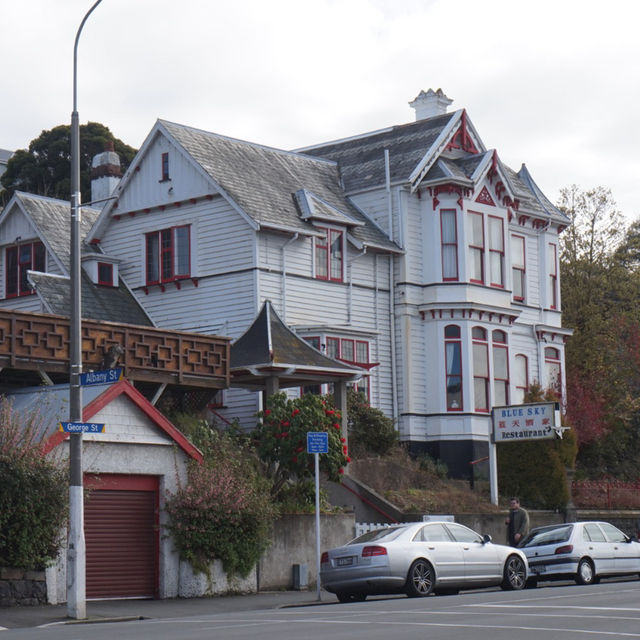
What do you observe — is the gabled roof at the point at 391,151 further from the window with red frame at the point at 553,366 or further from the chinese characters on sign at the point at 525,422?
the chinese characters on sign at the point at 525,422

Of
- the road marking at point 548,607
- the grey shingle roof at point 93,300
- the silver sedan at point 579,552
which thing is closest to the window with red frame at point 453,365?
the grey shingle roof at point 93,300

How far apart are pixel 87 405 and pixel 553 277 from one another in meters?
24.5

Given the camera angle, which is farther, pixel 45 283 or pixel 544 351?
pixel 544 351

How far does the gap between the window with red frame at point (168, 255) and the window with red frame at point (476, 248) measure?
878 centimetres

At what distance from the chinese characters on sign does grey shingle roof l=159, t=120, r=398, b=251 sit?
282 inches

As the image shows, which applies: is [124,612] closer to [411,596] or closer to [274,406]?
[411,596]

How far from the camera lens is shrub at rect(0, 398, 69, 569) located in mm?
21109

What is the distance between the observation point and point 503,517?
31.5 metres

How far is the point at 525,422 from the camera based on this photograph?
32.1 meters

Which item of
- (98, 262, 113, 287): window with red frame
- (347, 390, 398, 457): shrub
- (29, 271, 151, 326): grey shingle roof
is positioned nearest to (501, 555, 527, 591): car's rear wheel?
(347, 390, 398, 457): shrub

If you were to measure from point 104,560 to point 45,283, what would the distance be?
13.2 meters

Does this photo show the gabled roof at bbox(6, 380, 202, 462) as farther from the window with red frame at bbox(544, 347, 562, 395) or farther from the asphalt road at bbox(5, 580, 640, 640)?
the window with red frame at bbox(544, 347, 562, 395)

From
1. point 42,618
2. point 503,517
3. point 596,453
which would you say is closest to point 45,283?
point 503,517

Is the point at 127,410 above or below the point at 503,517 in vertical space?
above
